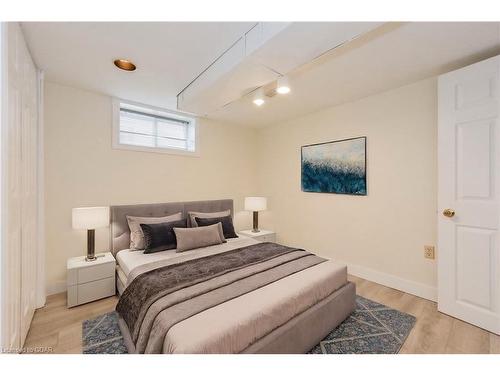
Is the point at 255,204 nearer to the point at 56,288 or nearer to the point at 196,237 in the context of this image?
the point at 196,237

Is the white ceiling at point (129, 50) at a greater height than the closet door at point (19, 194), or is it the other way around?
the white ceiling at point (129, 50)

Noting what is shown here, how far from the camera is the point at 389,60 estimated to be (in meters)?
1.99

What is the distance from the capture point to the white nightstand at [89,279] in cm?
221

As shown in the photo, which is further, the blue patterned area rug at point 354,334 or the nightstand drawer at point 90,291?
the nightstand drawer at point 90,291

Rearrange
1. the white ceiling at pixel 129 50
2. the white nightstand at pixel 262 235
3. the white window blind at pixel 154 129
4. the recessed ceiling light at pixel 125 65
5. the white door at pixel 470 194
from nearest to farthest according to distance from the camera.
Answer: the white ceiling at pixel 129 50 < the white door at pixel 470 194 < the recessed ceiling light at pixel 125 65 < the white window blind at pixel 154 129 < the white nightstand at pixel 262 235

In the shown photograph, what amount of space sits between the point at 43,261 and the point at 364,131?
155 inches

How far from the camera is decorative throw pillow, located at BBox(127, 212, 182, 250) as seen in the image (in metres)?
2.59

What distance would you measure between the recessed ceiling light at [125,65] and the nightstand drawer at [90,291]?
217 centimetres

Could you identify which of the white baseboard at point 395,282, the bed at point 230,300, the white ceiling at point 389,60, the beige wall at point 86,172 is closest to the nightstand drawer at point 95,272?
the bed at point 230,300

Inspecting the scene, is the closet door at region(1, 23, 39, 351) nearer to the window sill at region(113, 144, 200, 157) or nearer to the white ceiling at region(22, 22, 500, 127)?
the white ceiling at region(22, 22, 500, 127)

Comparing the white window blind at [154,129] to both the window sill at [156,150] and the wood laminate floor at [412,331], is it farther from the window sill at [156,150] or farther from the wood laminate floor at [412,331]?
the wood laminate floor at [412,331]

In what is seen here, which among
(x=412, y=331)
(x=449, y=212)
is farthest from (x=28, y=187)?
(x=449, y=212)

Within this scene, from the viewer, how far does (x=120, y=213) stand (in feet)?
9.18

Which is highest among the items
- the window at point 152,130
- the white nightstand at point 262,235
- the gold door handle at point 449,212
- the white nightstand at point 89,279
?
the window at point 152,130
